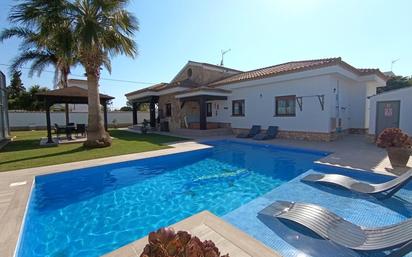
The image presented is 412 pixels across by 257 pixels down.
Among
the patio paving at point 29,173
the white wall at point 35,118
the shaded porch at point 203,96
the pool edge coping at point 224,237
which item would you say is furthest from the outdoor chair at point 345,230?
the white wall at point 35,118

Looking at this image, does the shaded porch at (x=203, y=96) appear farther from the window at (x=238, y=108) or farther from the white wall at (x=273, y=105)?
the window at (x=238, y=108)

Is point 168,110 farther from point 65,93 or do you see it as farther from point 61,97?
point 61,97

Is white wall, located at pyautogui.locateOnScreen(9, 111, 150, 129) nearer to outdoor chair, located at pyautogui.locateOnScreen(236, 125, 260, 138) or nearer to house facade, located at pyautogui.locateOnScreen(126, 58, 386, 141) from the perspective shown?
house facade, located at pyautogui.locateOnScreen(126, 58, 386, 141)

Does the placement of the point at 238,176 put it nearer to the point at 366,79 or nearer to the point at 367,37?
the point at 367,37

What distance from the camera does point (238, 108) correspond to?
19.3 m

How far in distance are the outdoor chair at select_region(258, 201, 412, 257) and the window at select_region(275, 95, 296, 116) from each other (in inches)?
464

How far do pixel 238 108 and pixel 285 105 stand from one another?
14.5 feet

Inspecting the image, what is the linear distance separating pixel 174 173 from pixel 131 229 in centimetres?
402

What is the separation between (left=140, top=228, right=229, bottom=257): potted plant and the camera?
150cm

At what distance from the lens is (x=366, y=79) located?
1593 cm

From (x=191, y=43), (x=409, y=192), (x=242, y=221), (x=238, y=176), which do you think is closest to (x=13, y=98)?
(x=191, y=43)

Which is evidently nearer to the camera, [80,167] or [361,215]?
[361,215]

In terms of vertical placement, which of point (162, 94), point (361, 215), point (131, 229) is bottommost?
point (131, 229)

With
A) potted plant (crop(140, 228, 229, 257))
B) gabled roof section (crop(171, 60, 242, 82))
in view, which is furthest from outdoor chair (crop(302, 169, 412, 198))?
gabled roof section (crop(171, 60, 242, 82))
